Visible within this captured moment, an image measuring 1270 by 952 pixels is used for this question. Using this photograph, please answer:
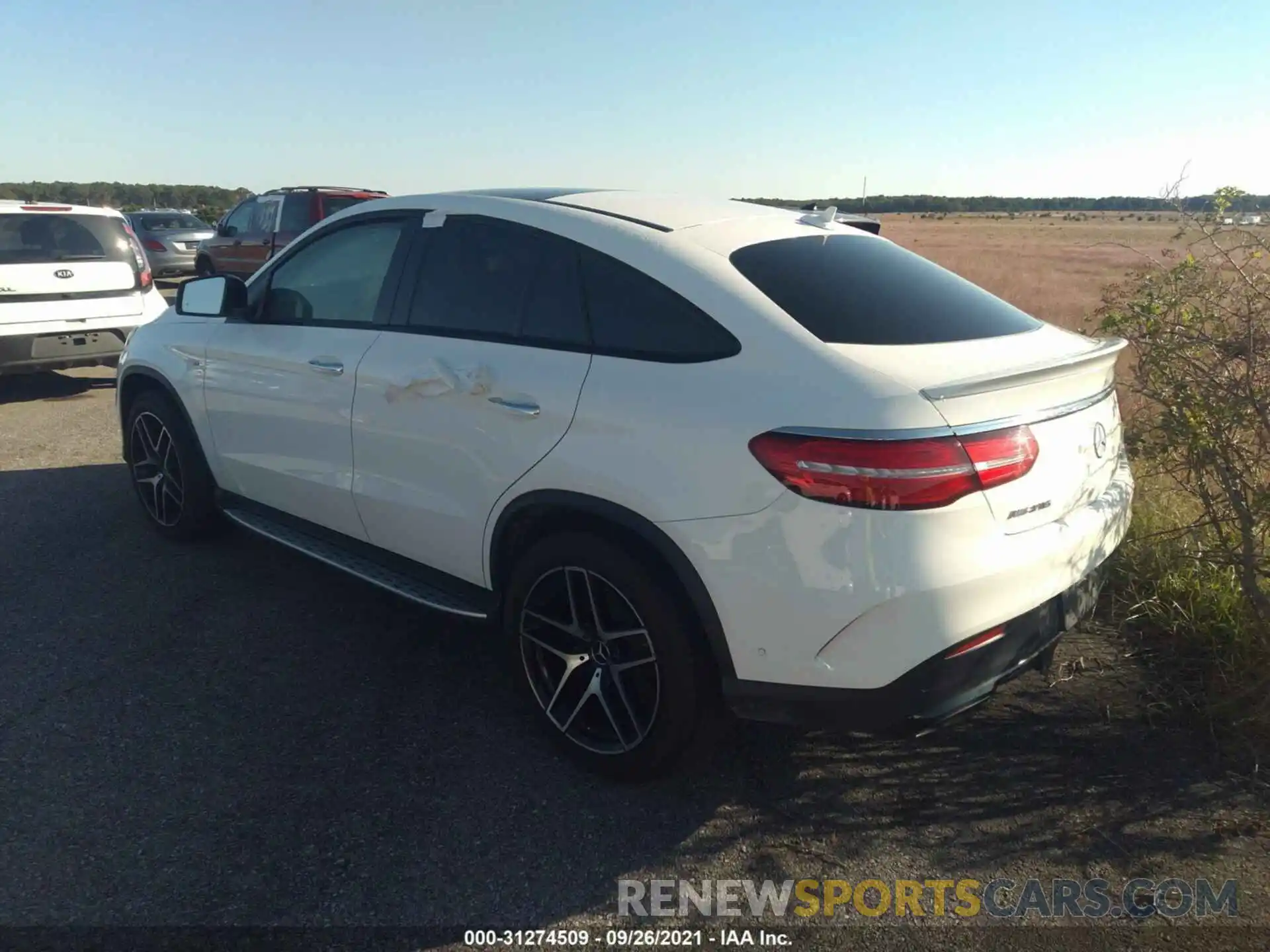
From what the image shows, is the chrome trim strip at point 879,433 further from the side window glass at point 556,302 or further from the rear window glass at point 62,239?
the rear window glass at point 62,239

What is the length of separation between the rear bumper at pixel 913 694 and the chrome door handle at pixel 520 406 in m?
1.05

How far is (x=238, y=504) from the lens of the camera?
459 cm

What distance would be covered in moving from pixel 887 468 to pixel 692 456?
21.0 inches

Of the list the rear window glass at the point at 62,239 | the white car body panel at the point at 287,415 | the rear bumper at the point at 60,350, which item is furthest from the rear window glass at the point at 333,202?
the white car body panel at the point at 287,415

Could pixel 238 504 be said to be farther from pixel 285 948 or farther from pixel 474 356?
pixel 285 948

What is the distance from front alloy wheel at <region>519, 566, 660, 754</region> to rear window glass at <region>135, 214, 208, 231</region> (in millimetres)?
19429

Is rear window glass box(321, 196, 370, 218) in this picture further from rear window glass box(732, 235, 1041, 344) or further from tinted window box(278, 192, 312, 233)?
rear window glass box(732, 235, 1041, 344)

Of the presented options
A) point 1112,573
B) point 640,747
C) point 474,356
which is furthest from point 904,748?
point 474,356

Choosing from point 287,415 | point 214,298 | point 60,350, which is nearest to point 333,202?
point 60,350

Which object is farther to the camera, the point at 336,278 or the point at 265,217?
the point at 265,217

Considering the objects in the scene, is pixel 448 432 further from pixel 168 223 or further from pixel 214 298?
pixel 168 223

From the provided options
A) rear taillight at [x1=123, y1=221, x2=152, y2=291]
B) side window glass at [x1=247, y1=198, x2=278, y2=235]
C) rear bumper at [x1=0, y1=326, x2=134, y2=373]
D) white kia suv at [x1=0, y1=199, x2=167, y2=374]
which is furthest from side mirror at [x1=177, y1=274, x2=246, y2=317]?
side window glass at [x1=247, y1=198, x2=278, y2=235]

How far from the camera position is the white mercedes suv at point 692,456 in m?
2.41

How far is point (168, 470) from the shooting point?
496cm
